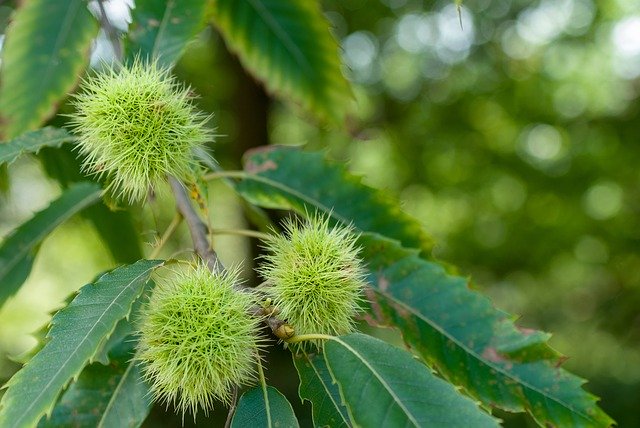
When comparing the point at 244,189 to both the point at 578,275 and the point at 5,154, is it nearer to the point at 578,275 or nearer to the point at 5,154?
the point at 5,154

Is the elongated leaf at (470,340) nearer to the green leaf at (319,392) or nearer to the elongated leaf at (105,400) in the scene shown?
the green leaf at (319,392)

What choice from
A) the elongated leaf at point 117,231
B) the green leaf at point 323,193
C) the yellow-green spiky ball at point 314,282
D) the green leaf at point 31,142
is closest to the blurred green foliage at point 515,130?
the elongated leaf at point 117,231

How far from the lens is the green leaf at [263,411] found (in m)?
0.97

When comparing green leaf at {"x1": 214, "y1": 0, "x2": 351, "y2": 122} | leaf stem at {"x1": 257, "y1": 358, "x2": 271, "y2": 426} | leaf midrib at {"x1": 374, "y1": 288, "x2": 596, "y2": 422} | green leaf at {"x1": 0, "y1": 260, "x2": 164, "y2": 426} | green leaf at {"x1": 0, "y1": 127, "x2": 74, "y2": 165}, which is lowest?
leaf midrib at {"x1": 374, "y1": 288, "x2": 596, "y2": 422}

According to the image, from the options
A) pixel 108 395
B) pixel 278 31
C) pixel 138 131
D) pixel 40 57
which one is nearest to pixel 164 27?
pixel 40 57

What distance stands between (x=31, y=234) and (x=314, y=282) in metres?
0.86

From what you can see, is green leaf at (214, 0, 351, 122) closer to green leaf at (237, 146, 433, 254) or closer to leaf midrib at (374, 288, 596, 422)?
green leaf at (237, 146, 433, 254)

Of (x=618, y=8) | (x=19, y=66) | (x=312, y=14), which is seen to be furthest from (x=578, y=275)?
(x=19, y=66)

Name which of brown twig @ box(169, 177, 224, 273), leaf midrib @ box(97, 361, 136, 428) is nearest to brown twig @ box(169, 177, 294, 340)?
brown twig @ box(169, 177, 224, 273)

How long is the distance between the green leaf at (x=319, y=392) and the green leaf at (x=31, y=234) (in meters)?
0.74

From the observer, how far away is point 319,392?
40.2 inches

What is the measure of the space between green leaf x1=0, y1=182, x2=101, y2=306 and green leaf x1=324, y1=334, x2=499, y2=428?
829mm

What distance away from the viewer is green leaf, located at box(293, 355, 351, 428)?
1.00 metres

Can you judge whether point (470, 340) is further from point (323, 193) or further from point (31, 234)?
point (31, 234)
